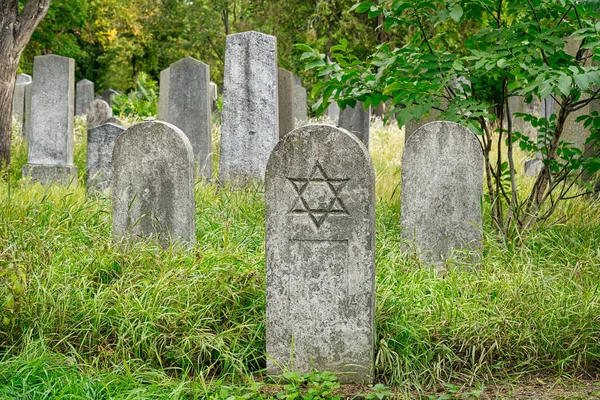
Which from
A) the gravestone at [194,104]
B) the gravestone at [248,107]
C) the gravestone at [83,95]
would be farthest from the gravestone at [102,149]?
the gravestone at [83,95]

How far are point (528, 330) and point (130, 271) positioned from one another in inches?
94.0

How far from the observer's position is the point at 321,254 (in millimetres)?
4184

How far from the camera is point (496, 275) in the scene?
526cm

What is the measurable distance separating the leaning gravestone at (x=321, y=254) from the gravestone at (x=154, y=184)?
1.55 m

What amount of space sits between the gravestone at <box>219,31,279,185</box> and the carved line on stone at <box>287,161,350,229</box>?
16.7ft

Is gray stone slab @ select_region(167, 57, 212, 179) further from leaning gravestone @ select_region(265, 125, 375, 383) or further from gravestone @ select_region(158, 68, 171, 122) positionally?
leaning gravestone @ select_region(265, 125, 375, 383)

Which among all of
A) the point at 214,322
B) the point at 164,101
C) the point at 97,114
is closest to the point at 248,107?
the point at 164,101

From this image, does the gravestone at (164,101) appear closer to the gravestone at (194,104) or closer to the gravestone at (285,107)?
the gravestone at (194,104)

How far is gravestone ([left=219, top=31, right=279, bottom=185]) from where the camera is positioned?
9266 mm

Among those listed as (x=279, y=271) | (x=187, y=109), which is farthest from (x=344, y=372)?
(x=187, y=109)

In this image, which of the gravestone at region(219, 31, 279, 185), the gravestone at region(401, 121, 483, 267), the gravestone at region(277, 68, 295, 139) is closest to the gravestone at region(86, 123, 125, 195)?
the gravestone at region(219, 31, 279, 185)

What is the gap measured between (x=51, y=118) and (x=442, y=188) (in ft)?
22.0

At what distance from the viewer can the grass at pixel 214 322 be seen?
4.11m

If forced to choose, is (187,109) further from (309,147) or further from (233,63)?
(309,147)
